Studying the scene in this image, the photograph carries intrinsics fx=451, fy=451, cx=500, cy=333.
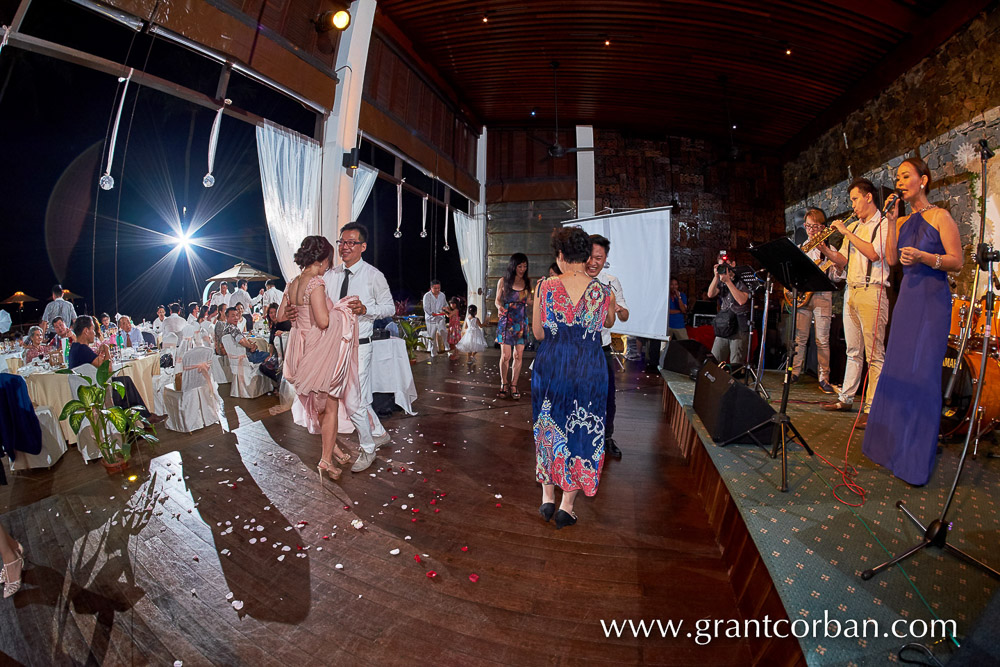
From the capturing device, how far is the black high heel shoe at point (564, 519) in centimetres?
247

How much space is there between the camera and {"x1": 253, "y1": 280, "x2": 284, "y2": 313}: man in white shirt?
206 inches

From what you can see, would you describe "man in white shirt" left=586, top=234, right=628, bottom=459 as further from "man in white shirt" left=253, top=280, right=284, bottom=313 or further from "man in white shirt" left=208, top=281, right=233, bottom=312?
"man in white shirt" left=253, top=280, right=284, bottom=313

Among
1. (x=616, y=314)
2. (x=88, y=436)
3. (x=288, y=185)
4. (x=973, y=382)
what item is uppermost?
(x=288, y=185)

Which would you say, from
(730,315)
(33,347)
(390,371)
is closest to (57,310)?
(33,347)

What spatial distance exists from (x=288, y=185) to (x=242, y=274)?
4.13 ft

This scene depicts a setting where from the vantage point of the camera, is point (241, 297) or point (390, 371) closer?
point (390, 371)

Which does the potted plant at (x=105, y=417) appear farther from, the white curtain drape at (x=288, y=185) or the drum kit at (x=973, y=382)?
the drum kit at (x=973, y=382)

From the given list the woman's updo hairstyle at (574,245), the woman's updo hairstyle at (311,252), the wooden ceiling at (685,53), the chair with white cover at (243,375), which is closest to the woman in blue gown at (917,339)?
the woman's updo hairstyle at (574,245)

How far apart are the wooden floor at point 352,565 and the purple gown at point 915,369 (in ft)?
3.70

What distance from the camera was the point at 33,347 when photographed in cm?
285

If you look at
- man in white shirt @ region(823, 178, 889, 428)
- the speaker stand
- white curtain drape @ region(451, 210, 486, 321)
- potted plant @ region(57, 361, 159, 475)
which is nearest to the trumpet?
man in white shirt @ region(823, 178, 889, 428)

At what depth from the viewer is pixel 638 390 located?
612cm

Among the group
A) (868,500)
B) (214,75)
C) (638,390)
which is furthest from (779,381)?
(214,75)

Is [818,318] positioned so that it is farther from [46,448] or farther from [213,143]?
[46,448]
